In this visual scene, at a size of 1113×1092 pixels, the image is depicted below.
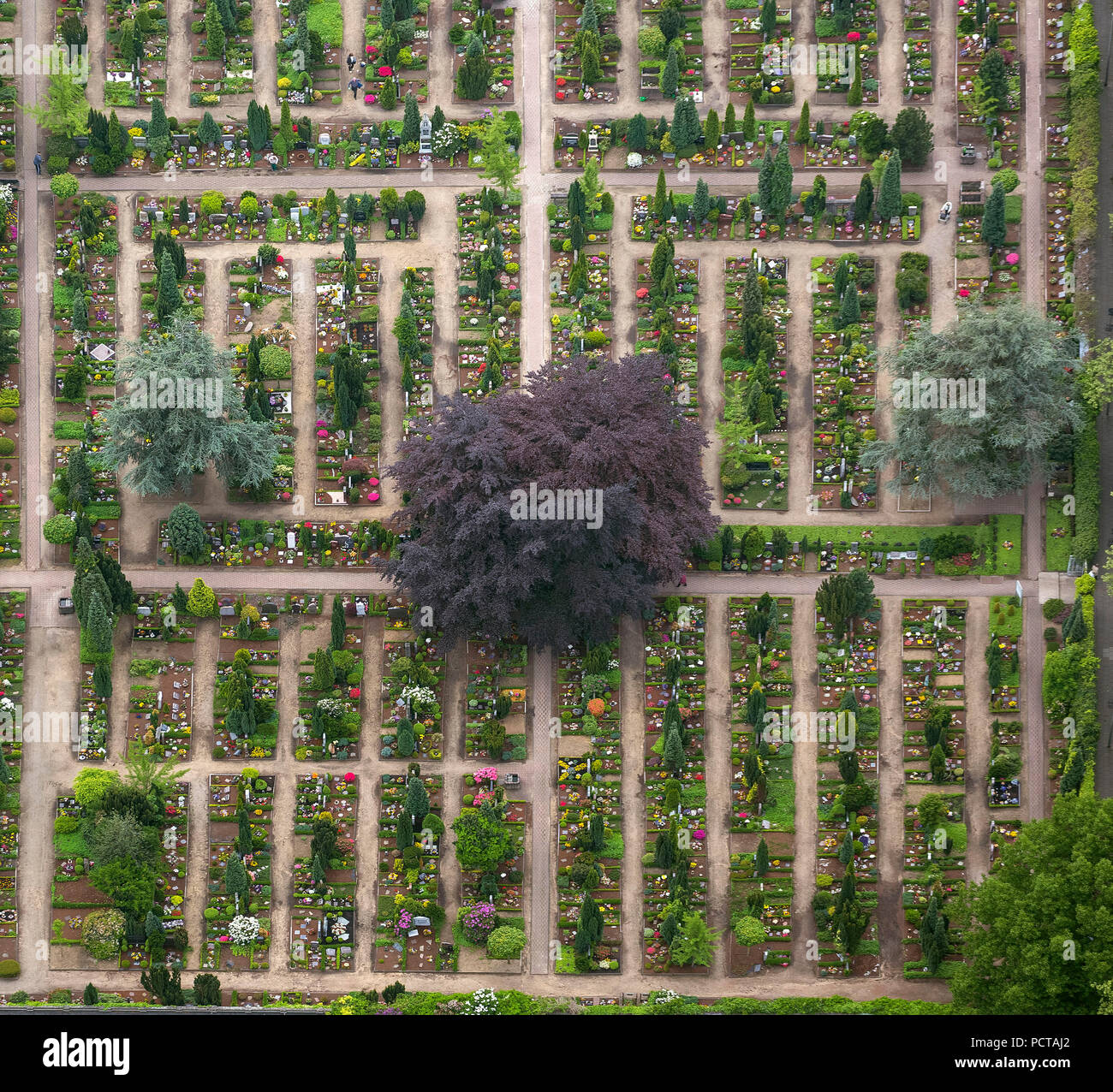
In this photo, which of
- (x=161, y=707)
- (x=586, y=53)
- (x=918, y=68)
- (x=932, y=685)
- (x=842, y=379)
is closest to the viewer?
(x=932, y=685)

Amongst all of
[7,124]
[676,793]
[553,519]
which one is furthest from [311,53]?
[676,793]

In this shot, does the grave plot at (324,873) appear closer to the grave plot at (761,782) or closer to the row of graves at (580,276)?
the grave plot at (761,782)

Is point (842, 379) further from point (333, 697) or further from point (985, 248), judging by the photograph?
point (333, 697)

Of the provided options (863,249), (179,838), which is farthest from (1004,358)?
(179,838)

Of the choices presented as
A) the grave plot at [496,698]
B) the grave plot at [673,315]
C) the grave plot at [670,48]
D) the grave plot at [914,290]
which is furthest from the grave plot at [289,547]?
the grave plot at [914,290]

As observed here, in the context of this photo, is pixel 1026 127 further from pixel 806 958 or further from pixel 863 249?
pixel 806 958

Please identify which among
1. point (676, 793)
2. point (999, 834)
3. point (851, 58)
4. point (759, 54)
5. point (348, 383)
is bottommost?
point (999, 834)

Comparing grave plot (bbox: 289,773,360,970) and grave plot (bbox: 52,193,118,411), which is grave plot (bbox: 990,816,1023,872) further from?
grave plot (bbox: 52,193,118,411)
